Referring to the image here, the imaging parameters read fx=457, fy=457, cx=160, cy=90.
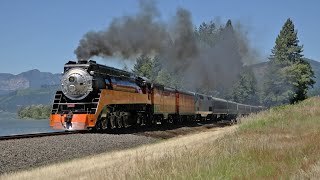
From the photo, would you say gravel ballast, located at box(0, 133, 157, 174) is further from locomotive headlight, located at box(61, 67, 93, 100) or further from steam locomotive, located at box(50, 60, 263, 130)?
locomotive headlight, located at box(61, 67, 93, 100)

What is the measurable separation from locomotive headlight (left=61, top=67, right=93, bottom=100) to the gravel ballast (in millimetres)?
4117

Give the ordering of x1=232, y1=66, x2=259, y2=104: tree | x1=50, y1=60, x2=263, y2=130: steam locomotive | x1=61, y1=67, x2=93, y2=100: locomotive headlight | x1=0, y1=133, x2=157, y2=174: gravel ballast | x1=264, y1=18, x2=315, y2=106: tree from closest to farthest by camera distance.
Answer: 1. x1=0, y1=133, x2=157, y2=174: gravel ballast
2. x1=50, y1=60, x2=263, y2=130: steam locomotive
3. x1=61, y1=67, x2=93, y2=100: locomotive headlight
4. x1=264, y1=18, x2=315, y2=106: tree
5. x1=232, y1=66, x2=259, y2=104: tree

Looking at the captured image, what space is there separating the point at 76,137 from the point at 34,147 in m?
4.26

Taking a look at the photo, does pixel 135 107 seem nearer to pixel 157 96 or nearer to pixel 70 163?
pixel 157 96

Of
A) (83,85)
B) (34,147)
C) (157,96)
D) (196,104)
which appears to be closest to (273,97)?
(196,104)

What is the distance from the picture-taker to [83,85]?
28.9m

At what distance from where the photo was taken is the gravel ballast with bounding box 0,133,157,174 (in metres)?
17.8

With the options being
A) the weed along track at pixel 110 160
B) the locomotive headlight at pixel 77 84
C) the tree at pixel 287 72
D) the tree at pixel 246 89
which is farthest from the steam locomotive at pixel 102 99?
the tree at pixel 246 89

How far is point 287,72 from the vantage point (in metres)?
92.5

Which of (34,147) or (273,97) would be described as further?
(273,97)

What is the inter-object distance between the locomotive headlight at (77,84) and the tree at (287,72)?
68.5 meters

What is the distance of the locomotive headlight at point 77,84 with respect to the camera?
94.6 ft

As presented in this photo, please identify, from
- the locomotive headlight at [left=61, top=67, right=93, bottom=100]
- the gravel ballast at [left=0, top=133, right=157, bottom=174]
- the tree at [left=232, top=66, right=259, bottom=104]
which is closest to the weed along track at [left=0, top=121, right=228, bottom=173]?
the gravel ballast at [left=0, top=133, right=157, bottom=174]

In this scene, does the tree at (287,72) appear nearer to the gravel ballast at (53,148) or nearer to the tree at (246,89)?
the tree at (246,89)
